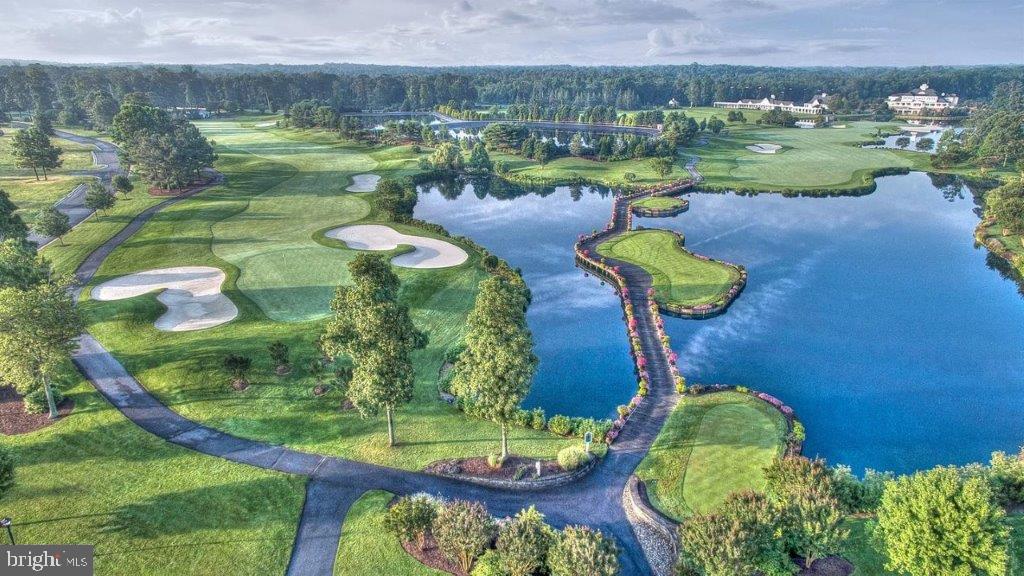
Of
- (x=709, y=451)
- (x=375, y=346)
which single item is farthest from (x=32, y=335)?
(x=709, y=451)

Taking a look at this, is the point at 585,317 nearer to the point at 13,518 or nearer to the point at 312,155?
the point at 13,518

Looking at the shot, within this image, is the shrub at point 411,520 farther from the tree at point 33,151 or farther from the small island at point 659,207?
the tree at point 33,151

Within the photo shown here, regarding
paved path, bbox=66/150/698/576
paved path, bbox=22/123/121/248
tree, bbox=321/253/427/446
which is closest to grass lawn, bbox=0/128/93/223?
paved path, bbox=22/123/121/248

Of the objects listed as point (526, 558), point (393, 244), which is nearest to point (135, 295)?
point (393, 244)

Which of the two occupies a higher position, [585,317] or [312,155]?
[312,155]

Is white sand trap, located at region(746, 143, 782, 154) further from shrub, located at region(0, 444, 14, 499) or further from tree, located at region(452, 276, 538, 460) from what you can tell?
shrub, located at region(0, 444, 14, 499)

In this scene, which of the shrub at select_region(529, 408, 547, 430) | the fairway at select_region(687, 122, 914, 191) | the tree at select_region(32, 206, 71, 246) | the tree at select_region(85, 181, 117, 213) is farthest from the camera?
the fairway at select_region(687, 122, 914, 191)
